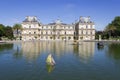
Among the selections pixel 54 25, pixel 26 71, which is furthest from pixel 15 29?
pixel 26 71

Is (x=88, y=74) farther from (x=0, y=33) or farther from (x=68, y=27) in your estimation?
(x=68, y=27)

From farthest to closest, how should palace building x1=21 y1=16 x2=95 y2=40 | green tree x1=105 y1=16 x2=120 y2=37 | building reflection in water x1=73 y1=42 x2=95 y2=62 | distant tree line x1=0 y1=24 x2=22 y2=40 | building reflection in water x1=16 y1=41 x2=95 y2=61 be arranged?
palace building x1=21 y1=16 x2=95 y2=40, green tree x1=105 y1=16 x2=120 y2=37, distant tree line x1=0 y1=24 x2=22 y2=40, building reflection in water x1=16 y1=41 x2=95 y2=61, building reflection in water x1=73 y1=42 x2=95 y2=62

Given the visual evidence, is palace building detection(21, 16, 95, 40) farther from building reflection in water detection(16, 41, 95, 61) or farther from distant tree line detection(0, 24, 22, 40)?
building reflection in water detection(16, 41, 95, 61)

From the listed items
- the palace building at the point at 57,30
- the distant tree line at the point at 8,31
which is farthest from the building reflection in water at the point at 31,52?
the palace building at the point at 57,30

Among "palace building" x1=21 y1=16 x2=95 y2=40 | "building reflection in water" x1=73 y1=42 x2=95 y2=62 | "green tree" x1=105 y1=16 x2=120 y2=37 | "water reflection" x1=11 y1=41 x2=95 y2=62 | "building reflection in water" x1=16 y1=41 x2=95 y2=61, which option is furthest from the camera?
"palace building" x1=21 y1=16 x2=95 y2=40

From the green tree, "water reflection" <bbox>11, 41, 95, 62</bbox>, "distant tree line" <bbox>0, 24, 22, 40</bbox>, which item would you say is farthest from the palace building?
"water reflection" <bbox>11, 41, 95, 62</bbox>

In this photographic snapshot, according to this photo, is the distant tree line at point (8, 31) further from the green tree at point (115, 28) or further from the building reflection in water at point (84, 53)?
the building reflection in water at point (84, 53)

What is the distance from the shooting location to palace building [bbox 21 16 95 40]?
12175 cm

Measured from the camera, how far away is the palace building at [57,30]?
12175 centimetres

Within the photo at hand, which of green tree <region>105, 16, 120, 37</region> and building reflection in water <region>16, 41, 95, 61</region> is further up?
green tree <region>105, 16, 120, 37</region>

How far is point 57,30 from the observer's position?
12575 centimetres

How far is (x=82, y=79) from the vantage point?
1625 cm

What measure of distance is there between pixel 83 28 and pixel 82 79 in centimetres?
10608

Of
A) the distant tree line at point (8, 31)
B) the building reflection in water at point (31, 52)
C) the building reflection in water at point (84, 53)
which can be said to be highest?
the distant tree line at point (8, 31)
